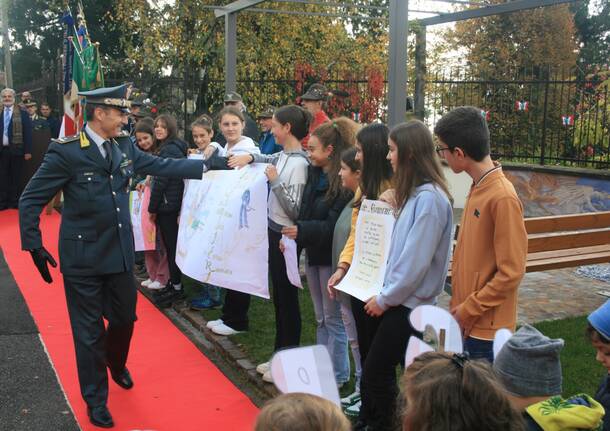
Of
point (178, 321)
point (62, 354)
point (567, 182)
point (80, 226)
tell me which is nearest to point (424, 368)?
point (80, 226)

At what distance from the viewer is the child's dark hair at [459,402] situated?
1783 mm

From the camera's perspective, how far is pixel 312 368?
6.76 feet

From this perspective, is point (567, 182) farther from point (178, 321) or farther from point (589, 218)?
point (178, 321)

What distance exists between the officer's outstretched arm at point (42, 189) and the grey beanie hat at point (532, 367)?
10.1 feet

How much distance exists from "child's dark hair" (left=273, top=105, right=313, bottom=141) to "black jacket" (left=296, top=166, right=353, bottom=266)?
34 centimetres

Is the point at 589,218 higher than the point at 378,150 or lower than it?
lower

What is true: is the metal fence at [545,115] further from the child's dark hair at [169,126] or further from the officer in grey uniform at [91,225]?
the officer in grey uniform at [91,225]

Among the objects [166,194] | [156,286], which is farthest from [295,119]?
[156,286]

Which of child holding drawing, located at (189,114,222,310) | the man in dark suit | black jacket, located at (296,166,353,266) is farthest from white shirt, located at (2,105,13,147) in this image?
black jacket, located at (296,166,353,266)

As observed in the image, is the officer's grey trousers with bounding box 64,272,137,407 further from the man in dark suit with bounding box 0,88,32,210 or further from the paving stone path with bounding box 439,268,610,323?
the man in dark suit with bounding box 0,88,32,210

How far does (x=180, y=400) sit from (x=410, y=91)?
13.8 metres

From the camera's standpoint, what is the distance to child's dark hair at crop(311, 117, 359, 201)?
4547 millimetres

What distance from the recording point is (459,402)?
180cm

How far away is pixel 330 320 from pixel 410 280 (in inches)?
56.4
